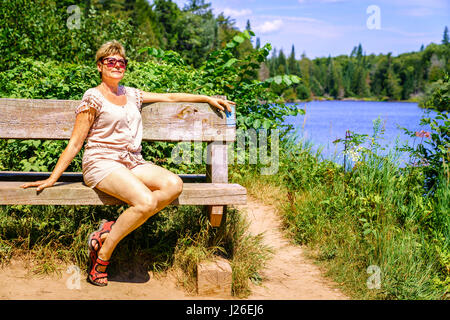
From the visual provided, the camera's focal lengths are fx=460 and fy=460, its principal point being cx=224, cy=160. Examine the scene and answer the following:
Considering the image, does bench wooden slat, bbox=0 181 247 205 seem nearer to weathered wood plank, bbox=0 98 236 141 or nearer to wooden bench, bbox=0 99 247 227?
wooden bench, bbox=0 99 247 227

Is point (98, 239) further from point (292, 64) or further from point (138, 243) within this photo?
point (292, 64)

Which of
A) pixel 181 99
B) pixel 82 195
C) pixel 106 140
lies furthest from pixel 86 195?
pixel 181 99

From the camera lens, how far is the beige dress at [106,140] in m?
3.04

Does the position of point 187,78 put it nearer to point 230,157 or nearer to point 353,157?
point 230,157

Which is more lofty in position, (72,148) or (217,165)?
(72,148)

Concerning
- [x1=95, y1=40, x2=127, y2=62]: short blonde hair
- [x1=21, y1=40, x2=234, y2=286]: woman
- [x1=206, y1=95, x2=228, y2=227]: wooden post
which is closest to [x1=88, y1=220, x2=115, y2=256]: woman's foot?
[x1=21, y1=40, x2=234, y2=286]: woman

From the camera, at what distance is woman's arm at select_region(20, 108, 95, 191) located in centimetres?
297

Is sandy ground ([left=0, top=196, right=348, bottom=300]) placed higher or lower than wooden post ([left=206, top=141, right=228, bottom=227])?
lower

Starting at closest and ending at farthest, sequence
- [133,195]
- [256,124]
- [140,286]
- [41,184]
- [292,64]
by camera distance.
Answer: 1. [133,195]
2. [41,184]
3. [140,286]
4. [256,124]
5. [292,64]

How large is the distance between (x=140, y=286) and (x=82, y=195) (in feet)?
2.51

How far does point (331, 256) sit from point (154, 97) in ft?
6.39

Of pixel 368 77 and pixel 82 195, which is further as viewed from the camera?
pixel 368 77

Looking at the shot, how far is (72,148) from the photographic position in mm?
3012

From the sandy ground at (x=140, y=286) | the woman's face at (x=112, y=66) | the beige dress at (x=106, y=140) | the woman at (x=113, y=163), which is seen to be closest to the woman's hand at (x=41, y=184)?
the woman at (x=113, y=163)
